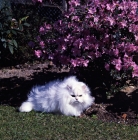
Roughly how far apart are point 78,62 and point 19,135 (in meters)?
1.56

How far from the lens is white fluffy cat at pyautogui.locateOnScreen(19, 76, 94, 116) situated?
6.24 meters

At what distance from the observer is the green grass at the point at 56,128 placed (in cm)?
557

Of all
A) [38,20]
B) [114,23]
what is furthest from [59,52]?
[38,20]

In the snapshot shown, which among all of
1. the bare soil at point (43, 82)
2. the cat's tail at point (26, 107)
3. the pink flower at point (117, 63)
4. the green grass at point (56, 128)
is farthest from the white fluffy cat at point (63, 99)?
the pink flower at point (117, 63)

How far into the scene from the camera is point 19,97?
24.7 ft

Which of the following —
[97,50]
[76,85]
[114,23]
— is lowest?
[76,85]

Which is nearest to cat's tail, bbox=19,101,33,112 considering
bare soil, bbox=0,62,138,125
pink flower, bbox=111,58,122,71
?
bare soil, bbox=0,62,138,125

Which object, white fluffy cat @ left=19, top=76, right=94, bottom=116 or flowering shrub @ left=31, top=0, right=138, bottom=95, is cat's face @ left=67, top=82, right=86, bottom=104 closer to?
white fluffy cat @ left=19, top=76, right=94, bottom=116

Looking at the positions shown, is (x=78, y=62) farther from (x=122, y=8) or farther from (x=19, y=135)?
(x=19, y=135)

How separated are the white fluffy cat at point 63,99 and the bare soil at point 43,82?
31cm

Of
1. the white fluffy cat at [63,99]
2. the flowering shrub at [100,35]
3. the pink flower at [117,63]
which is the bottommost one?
the white fluffy cat at [63,99]

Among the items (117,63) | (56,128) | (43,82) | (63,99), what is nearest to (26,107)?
(63,99)

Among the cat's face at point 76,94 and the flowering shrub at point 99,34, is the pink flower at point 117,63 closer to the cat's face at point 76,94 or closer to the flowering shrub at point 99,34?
the flowering shrub at point 99,34

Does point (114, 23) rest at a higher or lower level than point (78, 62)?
higher
